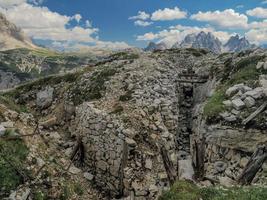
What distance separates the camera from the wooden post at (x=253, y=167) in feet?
56.3

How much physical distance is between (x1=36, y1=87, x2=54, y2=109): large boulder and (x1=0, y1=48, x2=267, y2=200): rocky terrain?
14cm

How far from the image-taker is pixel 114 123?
89.6ft

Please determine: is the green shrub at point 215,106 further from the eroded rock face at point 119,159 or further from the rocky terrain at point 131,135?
the eroded rock face at point 119,159

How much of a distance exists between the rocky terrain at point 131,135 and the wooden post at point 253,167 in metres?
0.05

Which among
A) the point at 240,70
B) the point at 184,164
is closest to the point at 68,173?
the point at 184,164

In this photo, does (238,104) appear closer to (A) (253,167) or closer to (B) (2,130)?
(A) (253,167)

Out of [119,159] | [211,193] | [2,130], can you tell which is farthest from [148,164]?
[2,130]

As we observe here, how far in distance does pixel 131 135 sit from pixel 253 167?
1085 cm

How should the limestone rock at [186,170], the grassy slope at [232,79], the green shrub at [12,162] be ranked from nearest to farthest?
the limestone rock at [186,170] → the green shrub at [12,162] → the grassy slope at [232,79]

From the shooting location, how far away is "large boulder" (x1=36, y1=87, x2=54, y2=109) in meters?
35.6

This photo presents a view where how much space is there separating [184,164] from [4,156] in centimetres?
1070

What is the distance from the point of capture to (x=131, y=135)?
2622 centimetres

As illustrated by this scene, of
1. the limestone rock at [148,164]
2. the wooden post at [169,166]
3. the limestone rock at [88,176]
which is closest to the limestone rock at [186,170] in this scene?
the wooden post at [169,166]

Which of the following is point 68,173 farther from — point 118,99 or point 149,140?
point 118,99
